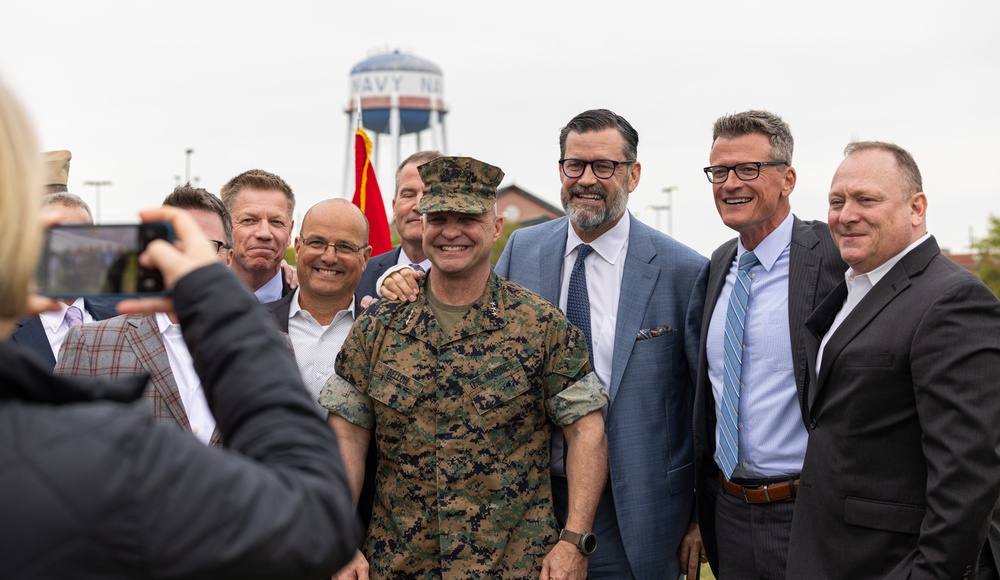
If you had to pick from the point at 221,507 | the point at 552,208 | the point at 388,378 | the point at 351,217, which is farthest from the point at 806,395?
the point at 552,208

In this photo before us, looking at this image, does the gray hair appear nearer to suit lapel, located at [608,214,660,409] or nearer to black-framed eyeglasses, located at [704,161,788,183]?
black-framed eyeglasses, located at [704,161,788,183]

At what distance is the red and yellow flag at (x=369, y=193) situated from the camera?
25.0 feet

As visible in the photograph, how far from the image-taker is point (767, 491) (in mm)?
4148

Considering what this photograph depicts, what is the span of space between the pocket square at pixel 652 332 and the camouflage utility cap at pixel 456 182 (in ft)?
3.07

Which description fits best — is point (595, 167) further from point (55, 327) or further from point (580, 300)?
point (55, 327)

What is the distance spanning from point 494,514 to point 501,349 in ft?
2.23

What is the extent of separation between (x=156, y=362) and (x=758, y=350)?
2567mm

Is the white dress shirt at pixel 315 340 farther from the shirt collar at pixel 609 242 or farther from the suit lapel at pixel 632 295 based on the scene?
the suit lapel at pixel 632 295

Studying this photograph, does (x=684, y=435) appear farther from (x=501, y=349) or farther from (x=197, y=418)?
(x=197, y=418)

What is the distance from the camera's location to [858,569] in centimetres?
356

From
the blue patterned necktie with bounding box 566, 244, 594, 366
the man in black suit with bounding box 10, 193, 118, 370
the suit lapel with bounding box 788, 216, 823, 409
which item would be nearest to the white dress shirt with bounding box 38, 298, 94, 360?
the man in black suit with bounding box 10, 193, 118, 370

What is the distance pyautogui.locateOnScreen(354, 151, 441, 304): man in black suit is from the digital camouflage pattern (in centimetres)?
181

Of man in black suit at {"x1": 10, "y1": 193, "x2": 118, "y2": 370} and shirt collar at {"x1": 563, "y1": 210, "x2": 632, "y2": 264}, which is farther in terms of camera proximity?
shirt collar at {"x1": 563, "y1": 210, "x2": 632, "y2": 264}

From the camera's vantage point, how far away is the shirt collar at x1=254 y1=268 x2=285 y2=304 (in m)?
5.35
